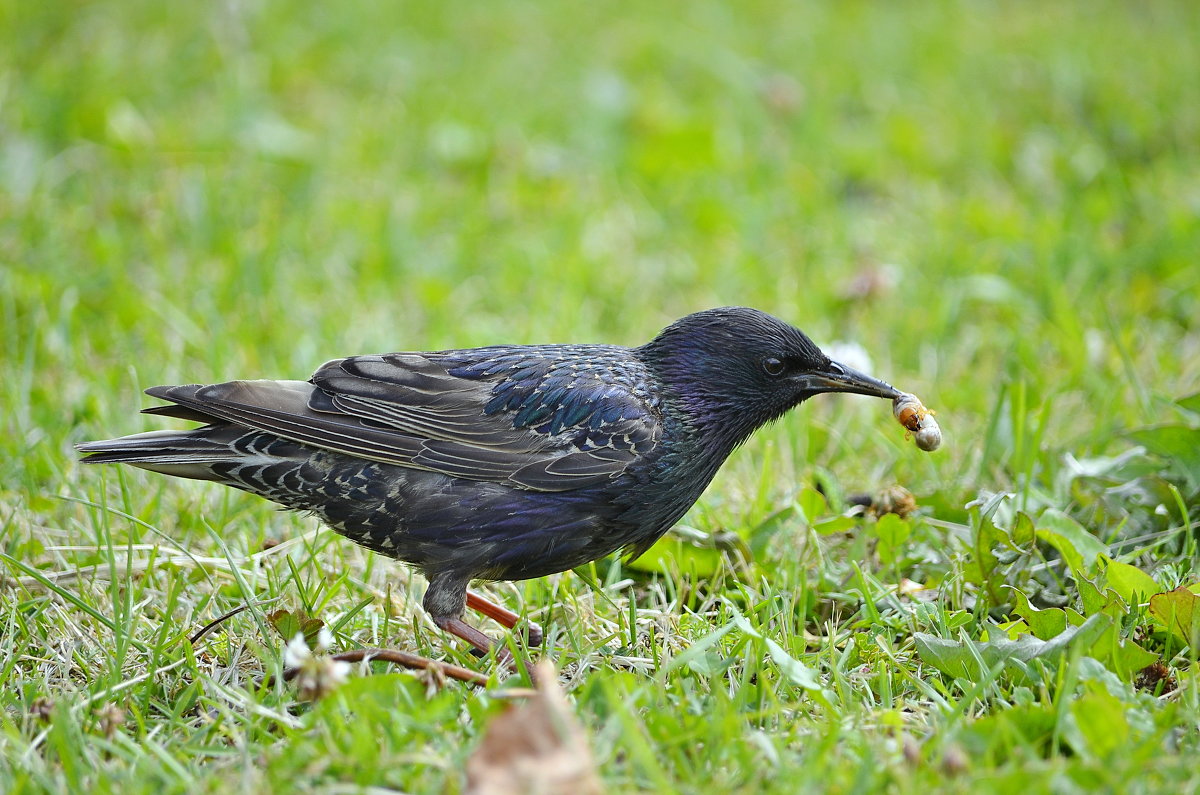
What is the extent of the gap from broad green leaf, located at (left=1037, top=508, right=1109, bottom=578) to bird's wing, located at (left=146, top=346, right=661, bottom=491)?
123cm

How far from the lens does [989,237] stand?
6762 millimetres

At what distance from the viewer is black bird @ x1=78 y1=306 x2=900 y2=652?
3652mm

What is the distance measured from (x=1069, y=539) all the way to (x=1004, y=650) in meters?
0.68

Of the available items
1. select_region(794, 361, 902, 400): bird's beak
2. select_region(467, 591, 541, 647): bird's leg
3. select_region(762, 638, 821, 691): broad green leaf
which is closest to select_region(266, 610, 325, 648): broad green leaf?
select_region(467, 591, 541, 647): bird's leg

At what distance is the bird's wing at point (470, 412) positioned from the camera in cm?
369

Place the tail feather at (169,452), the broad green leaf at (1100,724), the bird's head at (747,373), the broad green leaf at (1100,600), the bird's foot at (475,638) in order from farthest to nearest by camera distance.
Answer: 1. the bird's head at (747,373)
2. the tail feather at (169,452)
3. the bird's foot at (475,638)
4. the broad green leaf at (1100,600)
5. the broad green leaf at (1100,724)

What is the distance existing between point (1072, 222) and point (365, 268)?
3872 millimetres

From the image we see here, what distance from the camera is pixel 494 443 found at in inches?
148

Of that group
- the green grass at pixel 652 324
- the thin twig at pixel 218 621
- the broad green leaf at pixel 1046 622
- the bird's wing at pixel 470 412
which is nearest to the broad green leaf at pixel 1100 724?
the green grass at pixel 652 324

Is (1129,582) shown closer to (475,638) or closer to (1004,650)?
(1004,650)

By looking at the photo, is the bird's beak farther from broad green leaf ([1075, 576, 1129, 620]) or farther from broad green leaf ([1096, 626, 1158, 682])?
broad green leaf ([1096, 626, 1158, 682])

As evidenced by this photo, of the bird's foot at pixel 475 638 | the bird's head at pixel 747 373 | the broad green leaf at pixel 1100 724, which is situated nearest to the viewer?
the broad green leaf at pixel 1100 724

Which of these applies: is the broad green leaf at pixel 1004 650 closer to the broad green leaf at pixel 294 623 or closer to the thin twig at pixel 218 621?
the broad green leaf at pixel 294 623

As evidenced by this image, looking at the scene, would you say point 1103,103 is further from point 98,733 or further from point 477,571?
point 98,733
